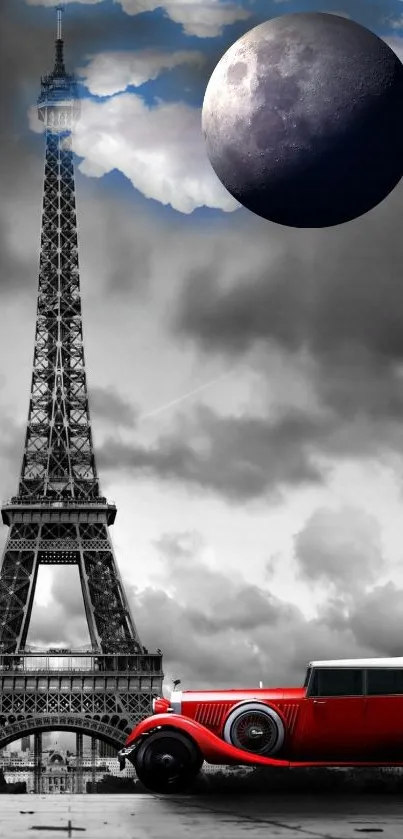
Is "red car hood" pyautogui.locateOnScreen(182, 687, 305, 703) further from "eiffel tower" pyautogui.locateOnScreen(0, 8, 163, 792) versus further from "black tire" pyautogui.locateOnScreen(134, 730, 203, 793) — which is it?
"eiffel tower" pyautogui.locateOnScreen(0, 8, 163, 792)

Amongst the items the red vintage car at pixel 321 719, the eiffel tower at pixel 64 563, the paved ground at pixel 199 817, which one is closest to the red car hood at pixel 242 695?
the red vintage car at pixel 321 719

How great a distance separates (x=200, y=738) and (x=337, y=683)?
7.93 feet

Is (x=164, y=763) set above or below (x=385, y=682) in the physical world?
below

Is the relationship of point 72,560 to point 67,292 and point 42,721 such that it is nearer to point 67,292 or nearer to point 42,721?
point 42,721

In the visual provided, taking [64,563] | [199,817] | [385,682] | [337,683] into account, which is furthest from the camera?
[64,563]

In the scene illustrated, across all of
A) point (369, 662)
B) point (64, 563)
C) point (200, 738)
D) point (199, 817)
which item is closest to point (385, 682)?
point (369, 662)

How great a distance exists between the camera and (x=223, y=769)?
57.9 ft

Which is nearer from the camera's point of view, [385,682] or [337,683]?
A: [385,682]

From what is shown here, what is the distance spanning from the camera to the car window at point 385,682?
1734cm

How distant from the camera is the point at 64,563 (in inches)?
4240

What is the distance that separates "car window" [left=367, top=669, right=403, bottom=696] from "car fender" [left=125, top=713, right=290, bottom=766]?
212 cm

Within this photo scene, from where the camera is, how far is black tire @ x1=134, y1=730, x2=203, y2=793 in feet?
54.1

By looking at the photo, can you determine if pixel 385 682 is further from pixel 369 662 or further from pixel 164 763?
pixel 164 763

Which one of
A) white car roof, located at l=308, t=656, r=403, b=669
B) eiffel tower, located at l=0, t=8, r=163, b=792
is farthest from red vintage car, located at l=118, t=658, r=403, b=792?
eiffel tower, located at l=0, t=8, r=163, b=792
